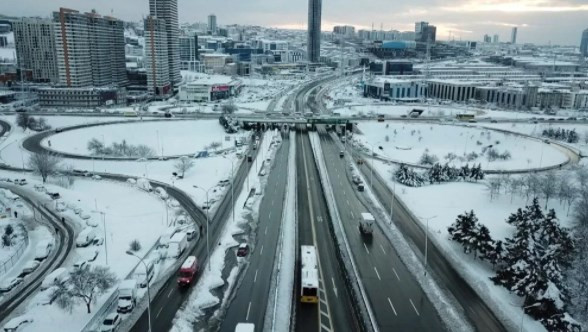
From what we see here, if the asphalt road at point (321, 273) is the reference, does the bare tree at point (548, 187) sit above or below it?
above

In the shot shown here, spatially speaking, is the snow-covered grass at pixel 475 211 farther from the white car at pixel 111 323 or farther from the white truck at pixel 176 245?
the white car at pixel 111 323

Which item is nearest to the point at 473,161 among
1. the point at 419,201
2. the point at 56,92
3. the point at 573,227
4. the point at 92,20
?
the point at 419,201

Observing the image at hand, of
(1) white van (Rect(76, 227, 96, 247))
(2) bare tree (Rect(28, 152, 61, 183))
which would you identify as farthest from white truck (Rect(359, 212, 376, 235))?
(2) bare tree (Rect(28, 152, 61, 183))

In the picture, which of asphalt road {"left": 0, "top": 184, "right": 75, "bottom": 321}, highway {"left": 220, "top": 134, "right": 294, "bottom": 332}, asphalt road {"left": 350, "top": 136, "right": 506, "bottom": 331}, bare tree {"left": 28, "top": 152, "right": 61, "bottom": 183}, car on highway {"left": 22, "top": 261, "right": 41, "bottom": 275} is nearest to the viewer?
highway {"left": 220, "top": 134, "right": 294, "bottom": 332}

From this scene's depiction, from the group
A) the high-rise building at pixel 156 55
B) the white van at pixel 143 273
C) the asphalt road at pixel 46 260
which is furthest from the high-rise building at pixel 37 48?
the white van at pixel 143 273

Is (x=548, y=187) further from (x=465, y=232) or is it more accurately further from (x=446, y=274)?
(x=446, y=274)

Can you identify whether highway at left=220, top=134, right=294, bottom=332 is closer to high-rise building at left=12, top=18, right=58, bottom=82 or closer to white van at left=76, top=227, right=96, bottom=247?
white van at left=76, top=227, right=96, bottom=247
